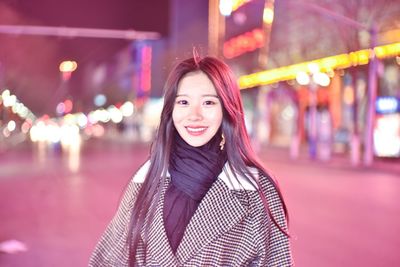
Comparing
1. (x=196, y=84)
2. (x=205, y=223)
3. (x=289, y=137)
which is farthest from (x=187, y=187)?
(x=289, y=137)

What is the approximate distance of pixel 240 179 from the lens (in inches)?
83.8

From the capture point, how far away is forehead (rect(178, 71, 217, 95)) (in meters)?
2.17

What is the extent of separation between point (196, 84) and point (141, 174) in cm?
43

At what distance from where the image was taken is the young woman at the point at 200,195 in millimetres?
2066

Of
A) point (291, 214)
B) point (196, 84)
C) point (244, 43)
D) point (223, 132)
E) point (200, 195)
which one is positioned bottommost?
point (291, 214)

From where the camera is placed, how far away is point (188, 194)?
2172 mm

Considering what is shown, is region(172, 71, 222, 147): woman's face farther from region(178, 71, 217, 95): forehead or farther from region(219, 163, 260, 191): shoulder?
region(219, 163, 260, 191): shoulder

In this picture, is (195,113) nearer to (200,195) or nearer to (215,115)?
(215,115)

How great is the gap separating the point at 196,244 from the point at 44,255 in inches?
173

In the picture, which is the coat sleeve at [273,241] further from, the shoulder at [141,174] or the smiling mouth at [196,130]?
the shoulder at [141,174]

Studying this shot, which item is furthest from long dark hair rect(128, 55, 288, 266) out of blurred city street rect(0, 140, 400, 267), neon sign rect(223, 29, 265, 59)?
neon sign rect(223, 29, 265, 59)

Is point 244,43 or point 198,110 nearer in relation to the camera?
point 198,110

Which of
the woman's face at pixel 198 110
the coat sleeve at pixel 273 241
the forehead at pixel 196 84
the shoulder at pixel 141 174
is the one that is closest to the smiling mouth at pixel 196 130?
the woman's face at pixel 198 110

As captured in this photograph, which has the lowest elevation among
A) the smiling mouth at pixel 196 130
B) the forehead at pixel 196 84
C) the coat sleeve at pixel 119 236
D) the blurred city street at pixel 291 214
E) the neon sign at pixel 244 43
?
the blurred city street at pixel 291 214
